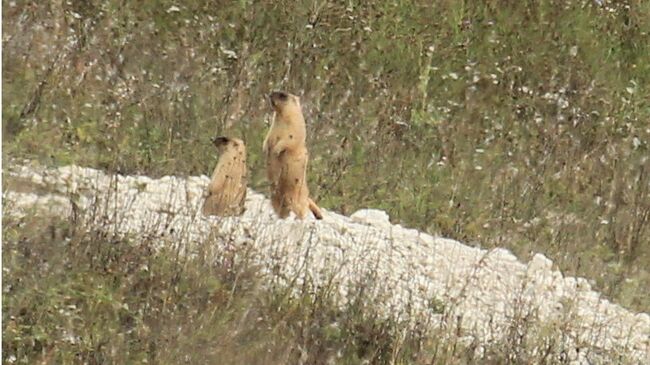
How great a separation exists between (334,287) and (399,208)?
3100 millimetres

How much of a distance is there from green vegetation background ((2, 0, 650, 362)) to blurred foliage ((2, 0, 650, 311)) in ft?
0.06

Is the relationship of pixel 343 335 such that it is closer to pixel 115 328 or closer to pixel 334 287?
pixel 334 287

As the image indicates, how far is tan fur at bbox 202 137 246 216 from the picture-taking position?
877cm

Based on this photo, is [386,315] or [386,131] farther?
[386,131]

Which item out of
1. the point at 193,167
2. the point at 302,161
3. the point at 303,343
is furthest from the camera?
the point at 193,167

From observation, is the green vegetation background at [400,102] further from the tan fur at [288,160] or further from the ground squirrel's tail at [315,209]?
the ground squirrel's tail at [315,209]

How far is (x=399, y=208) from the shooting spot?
10688mm

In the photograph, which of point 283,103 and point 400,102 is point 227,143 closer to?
point 283,103

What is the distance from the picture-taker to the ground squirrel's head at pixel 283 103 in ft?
31.6

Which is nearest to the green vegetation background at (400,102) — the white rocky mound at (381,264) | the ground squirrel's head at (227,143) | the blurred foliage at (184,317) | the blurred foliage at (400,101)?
the blurred foliage at (400,101)

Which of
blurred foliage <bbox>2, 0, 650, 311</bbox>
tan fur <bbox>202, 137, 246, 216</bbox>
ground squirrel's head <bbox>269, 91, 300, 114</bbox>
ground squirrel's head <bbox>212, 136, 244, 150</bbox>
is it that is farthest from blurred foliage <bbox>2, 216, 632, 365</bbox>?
blurred foliage <bbox>2, 0, 650, 311</bbox>

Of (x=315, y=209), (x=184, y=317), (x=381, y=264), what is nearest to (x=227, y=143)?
(x=315, y=209)

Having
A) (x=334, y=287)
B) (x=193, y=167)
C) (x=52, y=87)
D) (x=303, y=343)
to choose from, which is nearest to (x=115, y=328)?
(x=303, y=343)

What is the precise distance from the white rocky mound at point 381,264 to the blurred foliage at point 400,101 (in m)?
0.84
